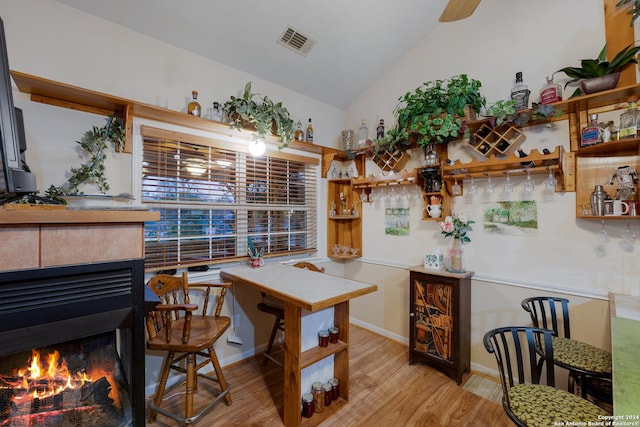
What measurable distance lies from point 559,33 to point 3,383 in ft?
12.8

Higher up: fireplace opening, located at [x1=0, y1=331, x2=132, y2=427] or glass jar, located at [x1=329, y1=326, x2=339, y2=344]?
fireplace opening, located at [x1=0, y1=331, x2=132, y2=427]

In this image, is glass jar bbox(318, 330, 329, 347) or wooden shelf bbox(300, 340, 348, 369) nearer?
wooden shelf bbox(300, 340, 348, 369)

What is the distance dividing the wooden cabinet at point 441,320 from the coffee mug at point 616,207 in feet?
3.27

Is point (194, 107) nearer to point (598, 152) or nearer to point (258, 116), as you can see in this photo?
point (258, 116)

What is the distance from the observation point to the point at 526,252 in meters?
2.22

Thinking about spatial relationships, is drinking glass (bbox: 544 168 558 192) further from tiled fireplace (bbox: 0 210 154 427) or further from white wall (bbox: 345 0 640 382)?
tiled fireplace (bbox: 0 210 154 427)

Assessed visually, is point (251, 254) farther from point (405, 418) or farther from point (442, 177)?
point (442, 177)

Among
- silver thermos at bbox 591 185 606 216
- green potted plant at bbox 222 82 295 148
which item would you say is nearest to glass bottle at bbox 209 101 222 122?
→ green potted plant at bbox 222 82 295 148

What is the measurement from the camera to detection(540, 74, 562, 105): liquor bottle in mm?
1957

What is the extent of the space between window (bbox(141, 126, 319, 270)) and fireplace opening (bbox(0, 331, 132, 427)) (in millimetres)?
955

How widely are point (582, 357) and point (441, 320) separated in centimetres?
92

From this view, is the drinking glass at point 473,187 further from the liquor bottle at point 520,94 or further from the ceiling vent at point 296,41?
the ceiling vent at point 296,41

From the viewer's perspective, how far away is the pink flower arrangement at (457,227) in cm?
238

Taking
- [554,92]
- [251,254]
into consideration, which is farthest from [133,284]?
[554,92]
